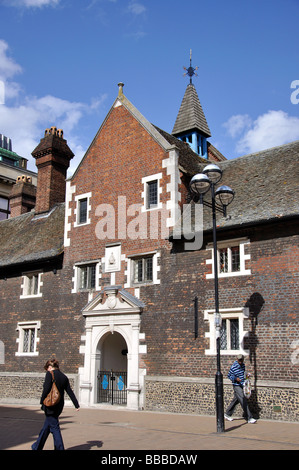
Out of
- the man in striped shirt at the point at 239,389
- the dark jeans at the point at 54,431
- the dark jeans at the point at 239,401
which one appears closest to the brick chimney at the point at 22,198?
the man in striped shirt at the point at 239,389

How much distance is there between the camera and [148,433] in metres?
11.7

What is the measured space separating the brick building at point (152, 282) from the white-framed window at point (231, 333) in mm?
34

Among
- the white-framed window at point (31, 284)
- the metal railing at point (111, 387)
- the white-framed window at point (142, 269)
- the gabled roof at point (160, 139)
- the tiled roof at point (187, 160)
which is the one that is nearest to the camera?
the white-framed window at point (142, 269)

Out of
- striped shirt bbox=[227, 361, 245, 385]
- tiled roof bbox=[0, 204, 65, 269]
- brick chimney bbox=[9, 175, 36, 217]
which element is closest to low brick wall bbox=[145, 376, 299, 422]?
striped shirt bbox=[227, 361, 245, 385]

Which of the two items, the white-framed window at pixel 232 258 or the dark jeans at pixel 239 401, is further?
the white-framed window at pixel 232 258

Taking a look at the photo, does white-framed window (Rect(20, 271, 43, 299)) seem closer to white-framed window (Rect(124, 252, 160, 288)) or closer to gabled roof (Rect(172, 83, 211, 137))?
white-framed window (Rect(124, 252, 160, 288))

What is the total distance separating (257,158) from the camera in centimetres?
2020

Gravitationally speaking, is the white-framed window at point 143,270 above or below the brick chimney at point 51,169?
below

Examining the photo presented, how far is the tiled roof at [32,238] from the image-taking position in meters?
23.3

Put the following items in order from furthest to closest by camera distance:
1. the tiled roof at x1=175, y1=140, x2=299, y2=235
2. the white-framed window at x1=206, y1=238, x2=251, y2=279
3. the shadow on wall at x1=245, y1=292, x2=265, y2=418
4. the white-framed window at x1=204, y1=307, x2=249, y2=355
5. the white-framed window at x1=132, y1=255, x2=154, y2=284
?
the white-framed window at x1=132, y1=255, x2=154, y2=284 < the white-framed window at x1=206, y1=238, x2=251, y2=279 < the tiled roof at x1=175, y1=140, x2=299, y2=235 < the white-framed window at x1=204, y1=307, x2=249, y2=355 < the shadow on wall at x1=245, y1=292, x2=265, y2=418

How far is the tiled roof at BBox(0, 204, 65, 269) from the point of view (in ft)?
76.4

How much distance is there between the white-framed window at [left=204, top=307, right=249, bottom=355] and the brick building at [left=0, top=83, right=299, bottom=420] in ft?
0.11

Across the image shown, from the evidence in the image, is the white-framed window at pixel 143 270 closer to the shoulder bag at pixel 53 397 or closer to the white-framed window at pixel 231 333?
the white-framed window at pixel 231 333

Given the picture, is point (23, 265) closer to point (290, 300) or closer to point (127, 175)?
point (127, 175)
